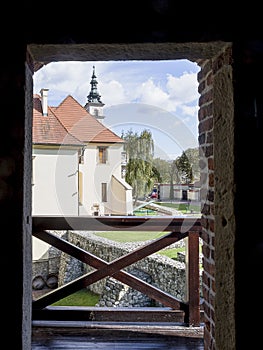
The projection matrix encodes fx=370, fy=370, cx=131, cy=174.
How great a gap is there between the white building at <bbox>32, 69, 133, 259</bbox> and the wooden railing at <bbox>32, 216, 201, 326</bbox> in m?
5.72

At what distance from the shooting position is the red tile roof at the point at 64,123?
12.1m

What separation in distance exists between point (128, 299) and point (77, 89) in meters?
5.94

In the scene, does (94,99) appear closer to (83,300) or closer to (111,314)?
(83,300)

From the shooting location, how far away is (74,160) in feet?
42.2

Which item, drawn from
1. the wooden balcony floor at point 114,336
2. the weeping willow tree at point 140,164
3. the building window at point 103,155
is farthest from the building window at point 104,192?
the wooden balcony floor at point 114,336

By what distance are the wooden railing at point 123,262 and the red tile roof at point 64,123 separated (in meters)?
9.13

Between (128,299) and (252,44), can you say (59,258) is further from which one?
(252,44)

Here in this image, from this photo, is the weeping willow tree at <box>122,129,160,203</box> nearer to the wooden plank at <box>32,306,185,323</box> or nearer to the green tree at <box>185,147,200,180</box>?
the green tree at <box>185,147,200,180</box>

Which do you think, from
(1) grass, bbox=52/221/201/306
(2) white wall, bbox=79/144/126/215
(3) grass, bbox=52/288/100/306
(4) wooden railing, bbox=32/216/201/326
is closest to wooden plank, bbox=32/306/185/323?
(4) wooden railing, bbox=32/216/201/326

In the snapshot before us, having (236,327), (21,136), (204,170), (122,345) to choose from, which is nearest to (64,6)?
(21,136)

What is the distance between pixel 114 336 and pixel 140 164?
5450 millimetres

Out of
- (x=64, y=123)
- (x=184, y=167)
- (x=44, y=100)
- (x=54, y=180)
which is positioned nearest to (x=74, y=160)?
(x=54, y=180)

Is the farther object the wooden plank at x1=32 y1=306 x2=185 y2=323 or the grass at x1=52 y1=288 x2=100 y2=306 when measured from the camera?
the grass at x1=52 y1=288 x2=100 y2=306

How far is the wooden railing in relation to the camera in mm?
2633
